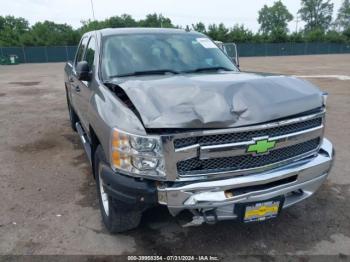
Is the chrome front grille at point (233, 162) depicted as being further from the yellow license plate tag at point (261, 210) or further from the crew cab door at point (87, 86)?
the crew cab door at point (87, 86)

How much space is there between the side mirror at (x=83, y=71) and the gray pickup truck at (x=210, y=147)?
70 centimetres

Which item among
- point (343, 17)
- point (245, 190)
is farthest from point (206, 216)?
point (343, 17)

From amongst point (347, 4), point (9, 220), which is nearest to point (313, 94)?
point (9, 220)

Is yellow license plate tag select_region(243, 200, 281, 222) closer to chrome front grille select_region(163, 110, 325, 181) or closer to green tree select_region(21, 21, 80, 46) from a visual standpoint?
chrome front grille select_region(163, 110, 325, 181)

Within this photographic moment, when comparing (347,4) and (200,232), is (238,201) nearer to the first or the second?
(200,232)

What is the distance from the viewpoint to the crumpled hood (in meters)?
2.23

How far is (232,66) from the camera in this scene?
403 centimetres

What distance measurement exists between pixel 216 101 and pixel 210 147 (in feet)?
1.14

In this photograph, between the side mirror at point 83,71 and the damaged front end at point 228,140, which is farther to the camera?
the side mirror at point 83,71

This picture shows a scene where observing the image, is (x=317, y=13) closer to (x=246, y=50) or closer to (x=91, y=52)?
(x=246, y=50)

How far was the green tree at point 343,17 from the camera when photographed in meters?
95.2

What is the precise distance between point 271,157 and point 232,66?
5.95 ft

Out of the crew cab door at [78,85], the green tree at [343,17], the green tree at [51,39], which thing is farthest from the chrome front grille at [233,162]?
the green tree at [343,17]

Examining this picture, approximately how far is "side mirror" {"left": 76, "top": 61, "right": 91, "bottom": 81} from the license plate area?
2142 millimetres
